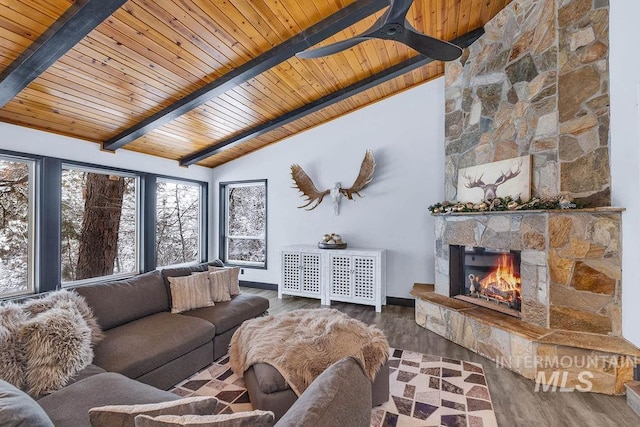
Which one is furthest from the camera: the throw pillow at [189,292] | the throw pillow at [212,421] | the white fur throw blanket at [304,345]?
the throw pillow at [189,292]

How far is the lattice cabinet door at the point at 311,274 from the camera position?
4.54 meters

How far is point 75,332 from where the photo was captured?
1.90 metres

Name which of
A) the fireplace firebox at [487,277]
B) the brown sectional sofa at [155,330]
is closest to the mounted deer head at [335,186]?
the fireplace firebox at [487,277]

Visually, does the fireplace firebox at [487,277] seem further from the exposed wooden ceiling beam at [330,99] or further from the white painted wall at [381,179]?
the exposed wooden ceiling beam at [330,99]

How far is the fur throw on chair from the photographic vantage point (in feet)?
5.29

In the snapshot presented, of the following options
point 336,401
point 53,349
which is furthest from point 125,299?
→ point 336,401

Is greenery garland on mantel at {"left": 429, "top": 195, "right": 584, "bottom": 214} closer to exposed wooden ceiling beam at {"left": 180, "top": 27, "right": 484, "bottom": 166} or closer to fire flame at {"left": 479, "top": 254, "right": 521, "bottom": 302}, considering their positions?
fire flame at {"left": 479, "top": 254, "right": 521, "bottom": 302}

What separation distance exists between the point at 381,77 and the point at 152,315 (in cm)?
377

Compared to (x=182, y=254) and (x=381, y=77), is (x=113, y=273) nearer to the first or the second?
(x=182, y=254)

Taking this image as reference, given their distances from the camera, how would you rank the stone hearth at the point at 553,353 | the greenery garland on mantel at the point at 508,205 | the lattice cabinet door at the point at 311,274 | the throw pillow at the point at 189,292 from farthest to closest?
the lattice cabinet door at the point at 311,274, the throw pillow at the point at 189,292, the greenery garland on mantel at the point at 508,205, the stone hearth at the point at 553,353

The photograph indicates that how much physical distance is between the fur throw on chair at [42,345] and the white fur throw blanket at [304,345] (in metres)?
1.03

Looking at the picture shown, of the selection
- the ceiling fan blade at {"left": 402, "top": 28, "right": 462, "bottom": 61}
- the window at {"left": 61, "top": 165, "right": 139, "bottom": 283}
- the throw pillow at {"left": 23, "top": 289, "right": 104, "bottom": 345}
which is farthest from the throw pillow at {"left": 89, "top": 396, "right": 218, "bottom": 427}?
the window at {"left": 61, "top": 165, "right": 139, "bottom": 283}

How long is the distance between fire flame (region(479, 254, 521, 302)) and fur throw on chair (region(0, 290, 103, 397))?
3626 mm

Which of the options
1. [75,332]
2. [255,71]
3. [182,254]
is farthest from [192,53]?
[182,254]
